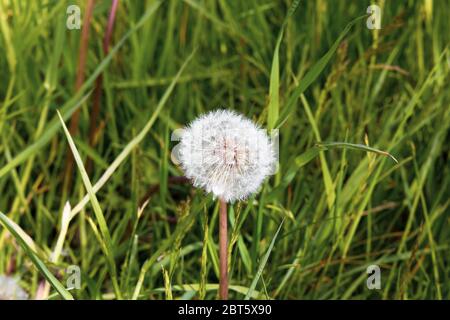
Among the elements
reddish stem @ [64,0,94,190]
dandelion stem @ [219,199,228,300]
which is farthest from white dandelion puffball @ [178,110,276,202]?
reddish stem @ [64,0,94,190]

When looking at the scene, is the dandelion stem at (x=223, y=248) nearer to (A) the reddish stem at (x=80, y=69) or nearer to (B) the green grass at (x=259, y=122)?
(B) the green grass at (x=259, y=122)

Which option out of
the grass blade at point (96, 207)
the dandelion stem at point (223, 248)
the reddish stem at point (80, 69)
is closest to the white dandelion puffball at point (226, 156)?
the dandelion stem at point (223, 248)

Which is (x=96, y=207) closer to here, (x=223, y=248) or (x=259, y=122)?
(x=223, y=248)

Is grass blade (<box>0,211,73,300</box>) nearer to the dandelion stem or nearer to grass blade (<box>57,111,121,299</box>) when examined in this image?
grass blade (<box>57,111,121,299</box>)

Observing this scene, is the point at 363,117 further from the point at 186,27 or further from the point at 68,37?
the point at 68,37

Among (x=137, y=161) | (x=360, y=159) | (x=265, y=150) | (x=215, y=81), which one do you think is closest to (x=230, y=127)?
(x=265, y=150)

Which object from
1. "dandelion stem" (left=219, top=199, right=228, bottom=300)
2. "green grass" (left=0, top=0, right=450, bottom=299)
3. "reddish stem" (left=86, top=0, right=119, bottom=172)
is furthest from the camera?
"reddish stem" (left=86, top=0, right=119, bottom=172)

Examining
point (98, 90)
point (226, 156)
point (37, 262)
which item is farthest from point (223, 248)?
point (98, 90)
